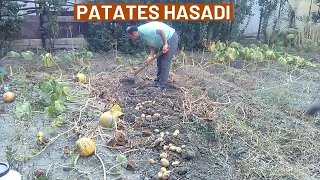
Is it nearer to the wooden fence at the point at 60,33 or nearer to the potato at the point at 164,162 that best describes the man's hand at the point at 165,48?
the potato at the point at 164,162

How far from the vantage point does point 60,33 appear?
8.79 metres

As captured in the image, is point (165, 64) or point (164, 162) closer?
point (164, 162)

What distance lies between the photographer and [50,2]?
8.10 m

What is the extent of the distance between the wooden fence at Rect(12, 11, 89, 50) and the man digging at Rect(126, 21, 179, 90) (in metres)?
3.41

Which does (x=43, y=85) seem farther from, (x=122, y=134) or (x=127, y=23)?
(x=127, y=23)

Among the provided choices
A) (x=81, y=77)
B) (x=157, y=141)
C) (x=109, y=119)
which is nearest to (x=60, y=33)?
(x=81, y=77)

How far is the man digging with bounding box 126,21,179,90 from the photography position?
17.6 feet

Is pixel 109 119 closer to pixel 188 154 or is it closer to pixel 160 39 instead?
pixel 188 154

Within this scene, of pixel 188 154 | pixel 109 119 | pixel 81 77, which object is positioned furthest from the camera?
pixel 81 77

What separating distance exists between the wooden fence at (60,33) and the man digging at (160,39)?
341 centimetres

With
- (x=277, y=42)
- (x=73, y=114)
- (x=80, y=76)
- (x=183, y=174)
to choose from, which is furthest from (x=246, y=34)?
(x=183, y=174)

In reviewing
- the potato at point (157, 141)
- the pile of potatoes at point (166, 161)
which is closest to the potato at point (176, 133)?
the pile of potatoes at point (166, 161)

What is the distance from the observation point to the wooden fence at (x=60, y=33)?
8.41 m

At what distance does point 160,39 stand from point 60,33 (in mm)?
3962
